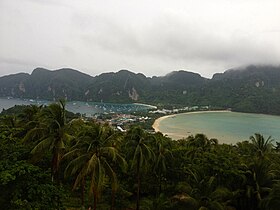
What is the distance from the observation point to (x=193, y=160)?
75.7ft

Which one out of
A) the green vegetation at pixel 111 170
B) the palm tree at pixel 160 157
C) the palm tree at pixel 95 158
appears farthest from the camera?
the palm tree at pixel 160 157

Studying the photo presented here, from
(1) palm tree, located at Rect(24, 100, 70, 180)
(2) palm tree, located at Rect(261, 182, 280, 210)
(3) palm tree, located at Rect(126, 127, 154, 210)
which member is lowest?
(2) palm tree, located at Rect(261, 182, 280, 210)

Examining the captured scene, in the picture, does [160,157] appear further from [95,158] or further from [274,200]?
[95,158]

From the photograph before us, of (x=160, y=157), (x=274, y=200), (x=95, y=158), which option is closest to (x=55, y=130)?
→ (x=95, y=158)

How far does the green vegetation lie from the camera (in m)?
10.3

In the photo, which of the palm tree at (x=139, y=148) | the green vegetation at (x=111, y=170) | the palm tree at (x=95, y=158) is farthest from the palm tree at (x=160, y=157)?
the palm tree at (x=95, y=158)

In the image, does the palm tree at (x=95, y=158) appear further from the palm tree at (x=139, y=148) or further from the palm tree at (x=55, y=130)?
the palm tree at (x=139, y=148)

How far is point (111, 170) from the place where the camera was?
527 inches

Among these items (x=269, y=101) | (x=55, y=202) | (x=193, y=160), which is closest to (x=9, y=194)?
(x=55, y=202)

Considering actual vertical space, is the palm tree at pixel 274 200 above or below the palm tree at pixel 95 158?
below

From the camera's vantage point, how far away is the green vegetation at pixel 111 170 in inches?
405

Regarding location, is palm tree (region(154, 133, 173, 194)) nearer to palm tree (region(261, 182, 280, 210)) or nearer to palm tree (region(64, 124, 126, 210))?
palm tree (region(261, 182, 280, 210))

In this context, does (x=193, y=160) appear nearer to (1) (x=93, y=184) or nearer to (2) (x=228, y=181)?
(2) (x=228, y=181)

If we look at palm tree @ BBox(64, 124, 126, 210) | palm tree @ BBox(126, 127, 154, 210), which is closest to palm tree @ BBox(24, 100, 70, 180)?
palm tree @ BBox(64, 124, 126, 210)
